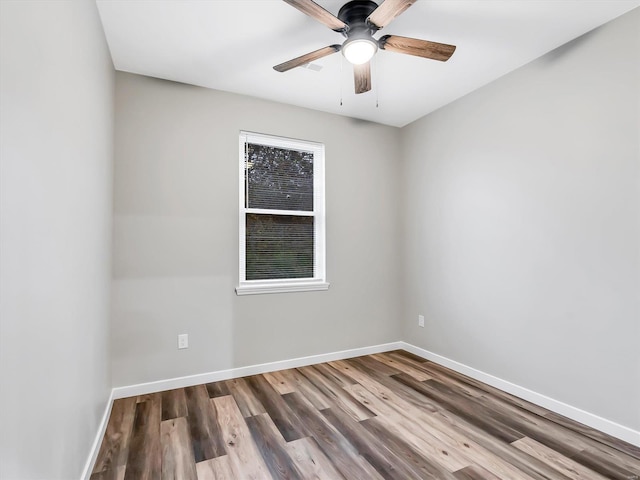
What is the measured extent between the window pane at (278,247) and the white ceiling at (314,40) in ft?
3.98

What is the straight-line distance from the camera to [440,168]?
11.0ft

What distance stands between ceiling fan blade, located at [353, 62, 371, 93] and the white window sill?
185 centimetres

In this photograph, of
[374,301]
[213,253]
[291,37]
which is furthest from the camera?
[374,301]

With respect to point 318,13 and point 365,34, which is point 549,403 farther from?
point 318,13

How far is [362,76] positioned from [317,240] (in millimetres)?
1698

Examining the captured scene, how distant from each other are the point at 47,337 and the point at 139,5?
192 cm

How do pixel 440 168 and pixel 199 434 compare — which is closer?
pixel 199 434

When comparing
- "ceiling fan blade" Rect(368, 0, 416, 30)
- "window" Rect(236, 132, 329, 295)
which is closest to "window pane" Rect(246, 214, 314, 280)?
"window" Rect(236, 132, 329, 295)

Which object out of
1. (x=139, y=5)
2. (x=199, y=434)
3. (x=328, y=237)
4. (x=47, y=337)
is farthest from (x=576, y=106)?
(x=199, y=434)

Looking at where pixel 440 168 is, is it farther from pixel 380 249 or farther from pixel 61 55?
pixel 61 55

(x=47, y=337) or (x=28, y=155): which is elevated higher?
(x=28, y=155)

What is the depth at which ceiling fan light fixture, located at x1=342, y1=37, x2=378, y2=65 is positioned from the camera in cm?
191

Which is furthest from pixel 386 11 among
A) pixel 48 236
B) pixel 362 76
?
pixel 48 236

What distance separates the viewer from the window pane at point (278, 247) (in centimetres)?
315
